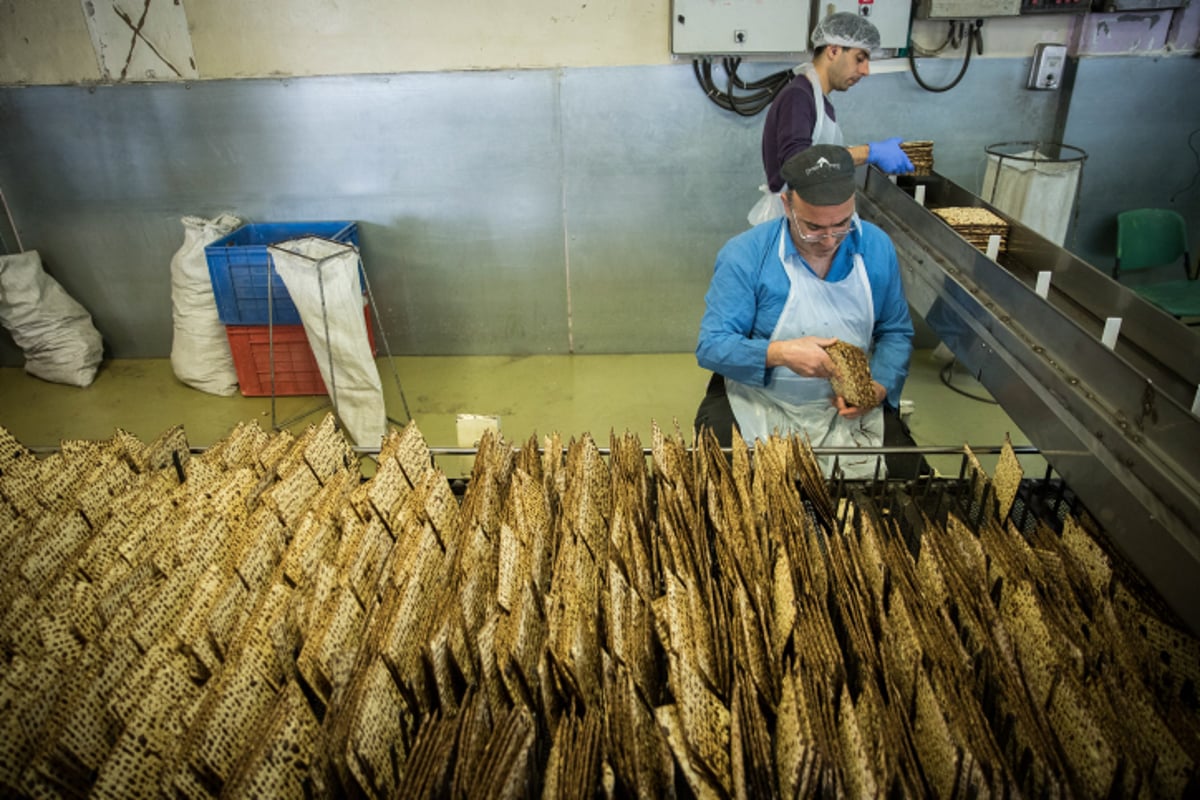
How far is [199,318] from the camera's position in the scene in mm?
4160

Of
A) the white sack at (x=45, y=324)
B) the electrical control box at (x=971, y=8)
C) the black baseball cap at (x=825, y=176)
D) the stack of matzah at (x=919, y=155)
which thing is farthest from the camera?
the white sack at (x=45, y=324)

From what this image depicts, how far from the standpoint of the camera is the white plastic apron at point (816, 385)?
2.14 metres

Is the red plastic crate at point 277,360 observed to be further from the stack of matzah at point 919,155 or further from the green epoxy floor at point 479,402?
the stack of matzah at point 919,155

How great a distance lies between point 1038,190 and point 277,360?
4.20 metres

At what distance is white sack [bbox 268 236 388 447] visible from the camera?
134 inches

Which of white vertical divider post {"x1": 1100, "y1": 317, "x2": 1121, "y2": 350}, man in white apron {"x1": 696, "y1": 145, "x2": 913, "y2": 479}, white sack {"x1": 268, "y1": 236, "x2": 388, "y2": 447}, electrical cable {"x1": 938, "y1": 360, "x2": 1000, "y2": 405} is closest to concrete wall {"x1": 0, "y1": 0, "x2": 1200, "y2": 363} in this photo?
white sack {"x1": 268, "y1": 236, "x2": 388, "y2": 447}

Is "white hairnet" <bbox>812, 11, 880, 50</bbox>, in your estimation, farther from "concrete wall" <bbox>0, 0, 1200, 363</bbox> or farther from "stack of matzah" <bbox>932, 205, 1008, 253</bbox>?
"concrete wall" <bbox>0, 0, 1200, 363</bbox>

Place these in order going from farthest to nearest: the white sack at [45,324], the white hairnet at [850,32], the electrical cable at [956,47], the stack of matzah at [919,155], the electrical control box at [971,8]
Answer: the white sack at [45,324] → the electrical cable at [956,47] → the electrical control box at [971,8] → the stack of matzah at [919,155] → the white hairnet at [850,32]

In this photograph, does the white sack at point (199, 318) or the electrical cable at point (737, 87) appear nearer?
the electrical cable at point (737, 87)

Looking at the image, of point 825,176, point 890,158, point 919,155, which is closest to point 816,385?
point 825,176

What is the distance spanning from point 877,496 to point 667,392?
2736 millimetres

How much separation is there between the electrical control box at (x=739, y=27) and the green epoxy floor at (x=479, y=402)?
1.82m

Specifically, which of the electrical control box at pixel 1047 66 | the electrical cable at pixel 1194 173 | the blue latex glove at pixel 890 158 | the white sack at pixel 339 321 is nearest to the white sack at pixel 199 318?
the white sack at pixel 339 321

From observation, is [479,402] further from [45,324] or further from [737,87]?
[45,324]
